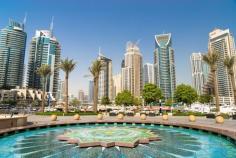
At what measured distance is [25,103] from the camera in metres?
155

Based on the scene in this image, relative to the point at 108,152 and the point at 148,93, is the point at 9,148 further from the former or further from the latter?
the point at 148,93

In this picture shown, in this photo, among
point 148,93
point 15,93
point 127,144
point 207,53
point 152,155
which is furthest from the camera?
point 15,93

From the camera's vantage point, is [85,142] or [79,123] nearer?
[85,142]

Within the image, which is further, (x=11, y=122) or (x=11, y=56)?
(x=11, y=56)

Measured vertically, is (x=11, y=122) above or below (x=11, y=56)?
below

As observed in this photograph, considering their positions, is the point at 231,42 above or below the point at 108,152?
above

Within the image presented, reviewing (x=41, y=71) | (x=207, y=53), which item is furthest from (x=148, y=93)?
(x=41, y=71)

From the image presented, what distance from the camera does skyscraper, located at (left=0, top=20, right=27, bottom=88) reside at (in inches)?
7239

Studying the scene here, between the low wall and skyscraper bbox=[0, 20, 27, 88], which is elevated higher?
skyscraper bbox=[0, 20, 27, 88]

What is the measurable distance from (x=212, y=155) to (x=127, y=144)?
554 centimetres

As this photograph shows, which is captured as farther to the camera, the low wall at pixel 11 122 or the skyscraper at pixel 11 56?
the skyscraper at pixel 11 56

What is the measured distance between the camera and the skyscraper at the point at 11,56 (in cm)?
18388

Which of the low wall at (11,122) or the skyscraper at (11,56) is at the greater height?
the skyscraper at (11,56)

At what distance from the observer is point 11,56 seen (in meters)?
189
